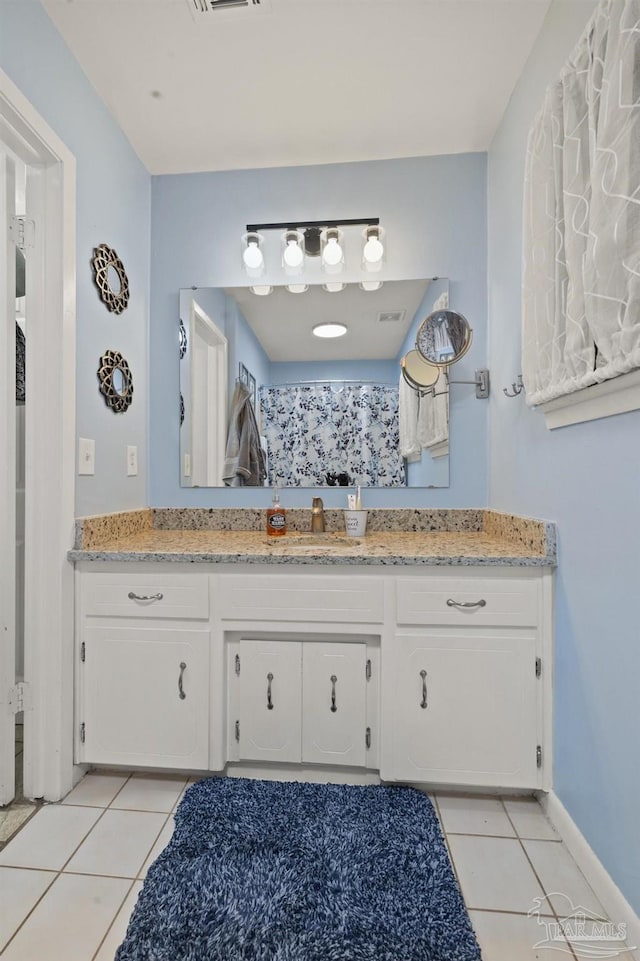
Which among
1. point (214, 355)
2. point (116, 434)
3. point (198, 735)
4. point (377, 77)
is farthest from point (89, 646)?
point (377, 77)

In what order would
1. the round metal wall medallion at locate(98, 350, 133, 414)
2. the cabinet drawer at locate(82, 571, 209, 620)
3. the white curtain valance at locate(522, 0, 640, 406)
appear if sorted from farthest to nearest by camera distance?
the round metal wall medallion at locate(98, 350, 133, 414), the cabinet drawer at locate(82, 571, 209, 620), the white curtain valance at locate(522, 0, 640, 406)

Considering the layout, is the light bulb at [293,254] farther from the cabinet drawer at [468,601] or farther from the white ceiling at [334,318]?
the cabinet drawer at [468,601]

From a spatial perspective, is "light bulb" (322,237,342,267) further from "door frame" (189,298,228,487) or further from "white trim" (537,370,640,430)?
"white trim" (537,370,640,430)

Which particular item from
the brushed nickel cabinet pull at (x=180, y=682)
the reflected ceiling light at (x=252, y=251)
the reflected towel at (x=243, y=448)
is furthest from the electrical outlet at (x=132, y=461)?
the reflected ceiling light at (x=252, y=251)

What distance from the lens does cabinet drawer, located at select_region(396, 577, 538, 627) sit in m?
1.45

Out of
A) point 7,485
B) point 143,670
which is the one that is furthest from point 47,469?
point 143,670

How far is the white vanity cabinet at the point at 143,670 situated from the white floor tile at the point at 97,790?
0.30 ft

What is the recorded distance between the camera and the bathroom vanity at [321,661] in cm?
145

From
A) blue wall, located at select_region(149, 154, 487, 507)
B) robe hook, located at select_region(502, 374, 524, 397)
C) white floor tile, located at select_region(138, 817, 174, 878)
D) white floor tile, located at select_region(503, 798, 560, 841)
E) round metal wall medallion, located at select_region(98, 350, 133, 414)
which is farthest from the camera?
blue wall, located at select_region(149, 154, 487, 507)

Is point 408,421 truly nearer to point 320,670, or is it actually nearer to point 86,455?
point 320,670

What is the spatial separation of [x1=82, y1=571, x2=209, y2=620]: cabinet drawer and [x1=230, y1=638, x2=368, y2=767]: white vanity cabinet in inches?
8.8

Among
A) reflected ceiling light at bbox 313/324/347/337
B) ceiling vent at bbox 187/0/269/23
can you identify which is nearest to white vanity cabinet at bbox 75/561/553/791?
reflected ceiling light at bbox 313/324/347/337

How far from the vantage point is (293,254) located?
6.75 ft

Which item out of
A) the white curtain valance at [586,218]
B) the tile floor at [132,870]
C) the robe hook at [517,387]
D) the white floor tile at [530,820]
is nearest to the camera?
the white curtain valance at [586,218]
